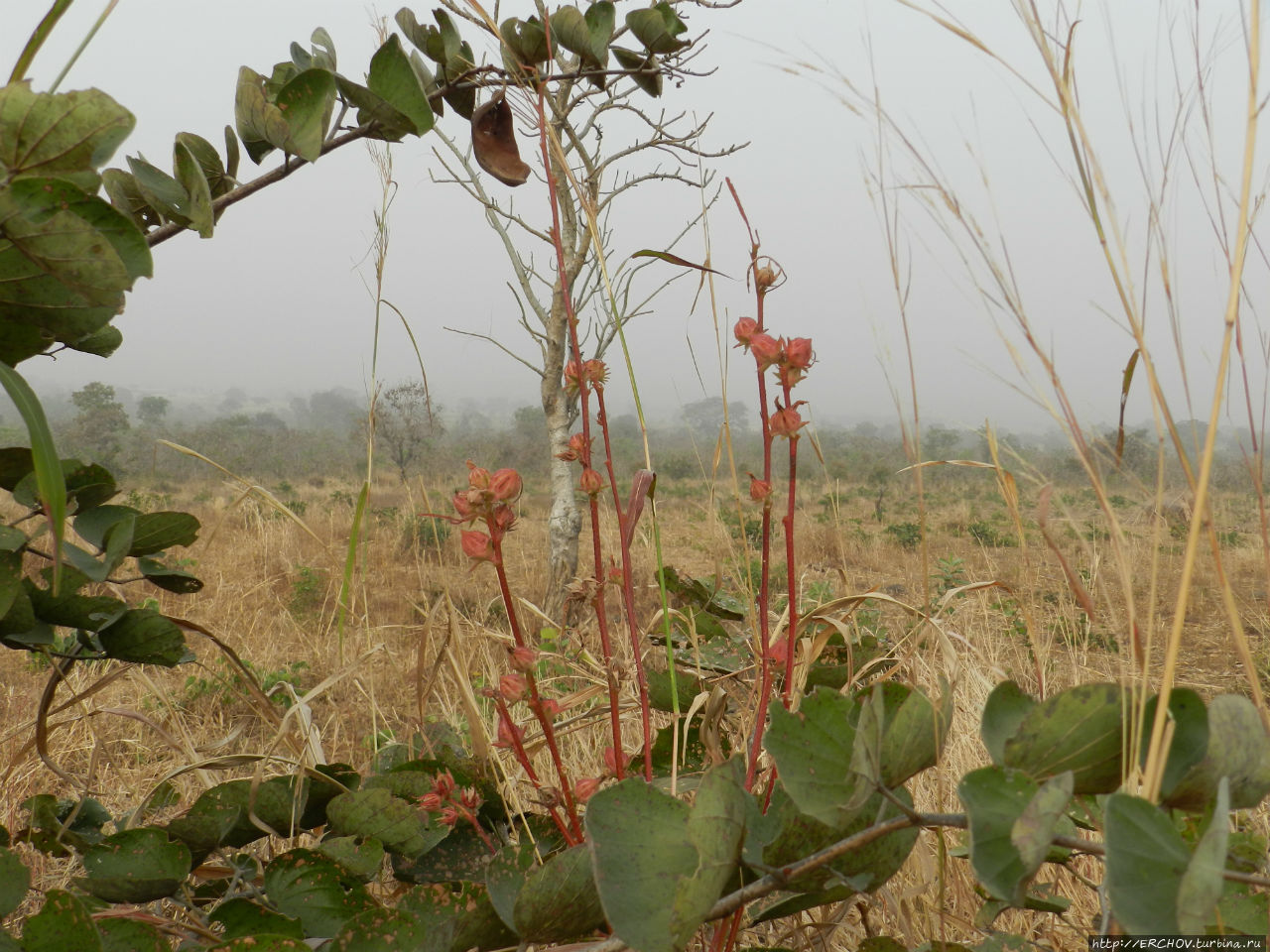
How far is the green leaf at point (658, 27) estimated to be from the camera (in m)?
0.63

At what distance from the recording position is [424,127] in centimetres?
49

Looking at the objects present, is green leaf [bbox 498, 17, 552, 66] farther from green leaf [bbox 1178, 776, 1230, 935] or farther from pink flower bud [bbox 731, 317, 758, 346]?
green leaf [bbox 1178, 776, 1230, 935]

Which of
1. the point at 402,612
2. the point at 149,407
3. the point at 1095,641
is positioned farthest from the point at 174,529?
the point at 149,407

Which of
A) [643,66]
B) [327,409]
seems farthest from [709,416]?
[643,66]

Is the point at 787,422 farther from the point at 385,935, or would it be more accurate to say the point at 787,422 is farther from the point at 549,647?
the point at 549,647

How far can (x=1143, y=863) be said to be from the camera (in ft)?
0.74

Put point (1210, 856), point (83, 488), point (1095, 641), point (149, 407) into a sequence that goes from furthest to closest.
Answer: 1. point (149, 407)
2. point (1095, 641)
3. point (83, 488)
4. point (1210, 856)

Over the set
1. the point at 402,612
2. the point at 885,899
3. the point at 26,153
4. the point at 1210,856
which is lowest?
the point at 402,612

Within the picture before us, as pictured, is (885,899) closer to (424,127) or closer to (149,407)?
(424,127)

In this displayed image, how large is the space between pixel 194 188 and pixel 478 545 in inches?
10.0

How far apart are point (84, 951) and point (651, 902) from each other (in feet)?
0.78

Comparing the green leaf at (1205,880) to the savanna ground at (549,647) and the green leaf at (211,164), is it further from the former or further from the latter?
the green leaf at (211,164)

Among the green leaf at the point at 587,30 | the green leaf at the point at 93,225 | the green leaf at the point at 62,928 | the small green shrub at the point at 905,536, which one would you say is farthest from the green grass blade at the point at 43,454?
the small green shrub at the point at 905,536

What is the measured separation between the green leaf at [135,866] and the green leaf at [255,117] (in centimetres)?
41
